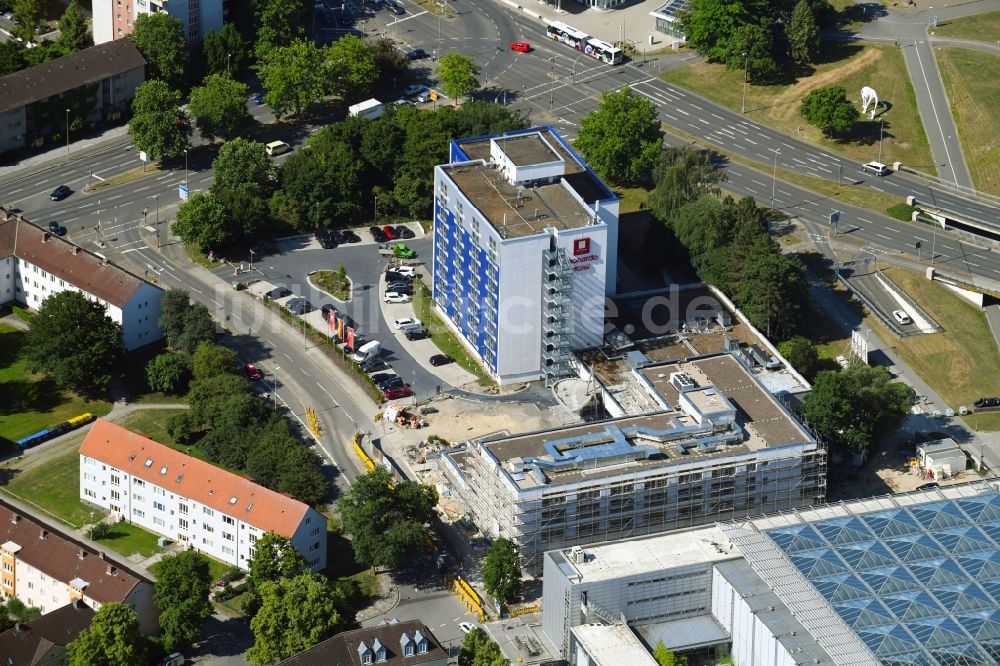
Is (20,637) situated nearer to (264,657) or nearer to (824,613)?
(264,657)

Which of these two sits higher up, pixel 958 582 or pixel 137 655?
pixel 958 582

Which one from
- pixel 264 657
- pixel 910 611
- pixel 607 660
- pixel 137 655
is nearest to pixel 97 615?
pixel 137 655

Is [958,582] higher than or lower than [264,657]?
higher

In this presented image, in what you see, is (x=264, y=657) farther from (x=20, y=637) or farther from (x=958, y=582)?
(x=958, y=582)

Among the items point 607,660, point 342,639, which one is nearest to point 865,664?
point 607,660

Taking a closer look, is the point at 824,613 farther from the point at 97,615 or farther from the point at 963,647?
the point at 97,615

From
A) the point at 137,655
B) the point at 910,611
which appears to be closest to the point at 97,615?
the point at 137,655
